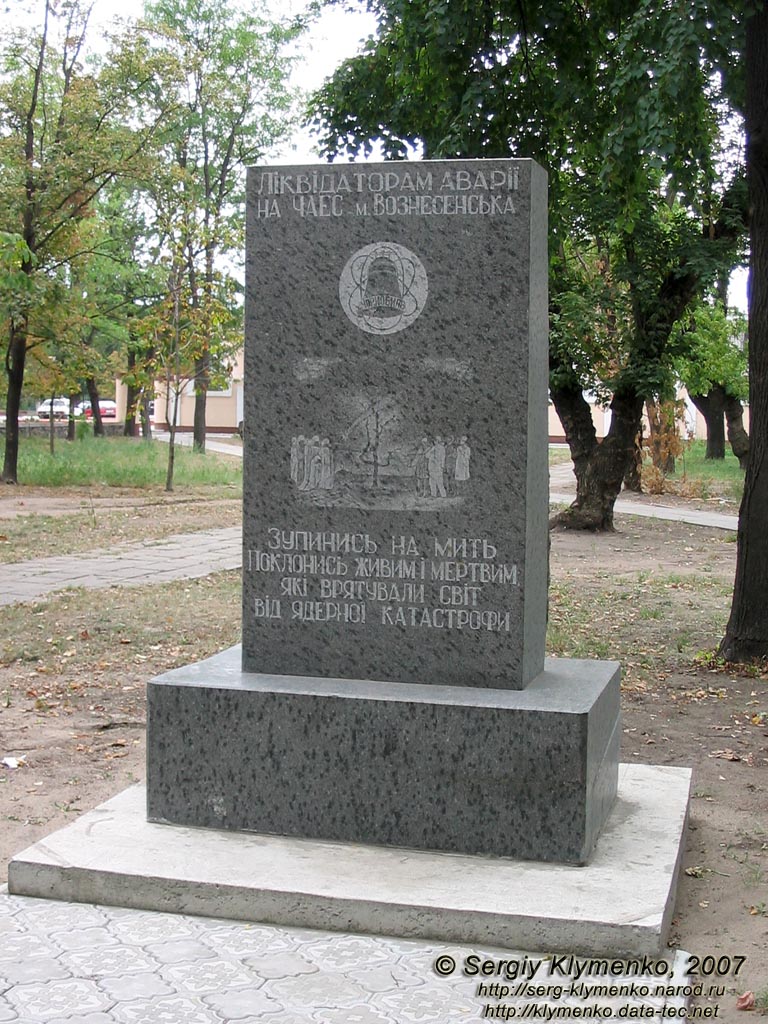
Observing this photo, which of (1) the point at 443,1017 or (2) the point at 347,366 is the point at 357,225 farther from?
(1) the point at 443,1017

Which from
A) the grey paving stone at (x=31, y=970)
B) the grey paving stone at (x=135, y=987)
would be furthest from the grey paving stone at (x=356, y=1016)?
the grey paving stone at (x=31, y=970)

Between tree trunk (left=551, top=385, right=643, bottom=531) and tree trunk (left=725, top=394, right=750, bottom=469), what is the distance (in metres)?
10.8

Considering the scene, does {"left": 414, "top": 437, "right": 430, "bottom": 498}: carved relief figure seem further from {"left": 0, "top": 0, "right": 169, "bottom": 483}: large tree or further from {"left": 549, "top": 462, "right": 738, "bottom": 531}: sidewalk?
{"left": 0, "top": 0, "right": 169, "bottom": 483}: large tree

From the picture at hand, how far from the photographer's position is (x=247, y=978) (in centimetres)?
352

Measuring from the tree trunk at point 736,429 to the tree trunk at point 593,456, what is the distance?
10776 millimetres

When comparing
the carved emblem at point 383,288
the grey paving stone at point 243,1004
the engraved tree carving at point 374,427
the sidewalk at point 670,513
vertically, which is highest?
the carved emblem at point 383,288

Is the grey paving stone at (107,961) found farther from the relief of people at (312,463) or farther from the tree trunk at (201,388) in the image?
the tree trunk at (201,388)

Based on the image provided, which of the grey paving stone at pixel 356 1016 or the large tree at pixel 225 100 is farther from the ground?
the large tree at pixel 225 100

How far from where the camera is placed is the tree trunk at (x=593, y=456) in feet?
59.4

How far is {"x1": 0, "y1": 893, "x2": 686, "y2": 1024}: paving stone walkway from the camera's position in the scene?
10.8 feet

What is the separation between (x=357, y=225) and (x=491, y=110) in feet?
18.5

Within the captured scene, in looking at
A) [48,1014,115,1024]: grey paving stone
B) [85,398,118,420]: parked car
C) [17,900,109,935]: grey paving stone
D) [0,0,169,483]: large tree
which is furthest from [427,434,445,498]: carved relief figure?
[85,398,118,420]: parked car

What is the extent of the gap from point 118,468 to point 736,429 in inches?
594

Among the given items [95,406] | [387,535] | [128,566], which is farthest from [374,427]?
[95,406]
